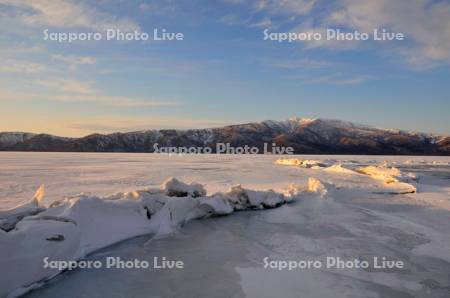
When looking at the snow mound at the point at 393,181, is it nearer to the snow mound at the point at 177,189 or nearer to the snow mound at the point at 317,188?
the snow mound at the point at 317,188

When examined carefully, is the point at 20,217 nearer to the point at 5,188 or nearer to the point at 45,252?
the point at 45,252

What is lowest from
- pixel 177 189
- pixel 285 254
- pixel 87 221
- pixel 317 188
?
pixel 285 254

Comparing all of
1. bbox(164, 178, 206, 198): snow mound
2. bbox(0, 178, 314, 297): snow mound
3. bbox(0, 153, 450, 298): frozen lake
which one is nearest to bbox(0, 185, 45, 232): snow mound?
bbox(0, 178, 314, 297): snow mound

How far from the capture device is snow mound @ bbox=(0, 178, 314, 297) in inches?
219

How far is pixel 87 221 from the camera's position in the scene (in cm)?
779

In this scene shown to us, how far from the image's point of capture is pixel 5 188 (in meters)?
14.6

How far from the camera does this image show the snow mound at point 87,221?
5574 mm

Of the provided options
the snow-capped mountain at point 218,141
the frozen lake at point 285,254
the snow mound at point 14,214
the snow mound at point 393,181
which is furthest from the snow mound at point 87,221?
the snow-capped mountain at point 218,141

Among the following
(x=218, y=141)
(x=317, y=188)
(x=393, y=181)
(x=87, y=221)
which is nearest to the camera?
(x=87, y=221)

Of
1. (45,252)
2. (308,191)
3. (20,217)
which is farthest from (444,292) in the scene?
(308,191)

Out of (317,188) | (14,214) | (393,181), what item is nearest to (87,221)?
(14,214)

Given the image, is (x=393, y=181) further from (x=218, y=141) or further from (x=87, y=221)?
(x=218, y=141)

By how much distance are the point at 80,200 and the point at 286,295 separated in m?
4.98

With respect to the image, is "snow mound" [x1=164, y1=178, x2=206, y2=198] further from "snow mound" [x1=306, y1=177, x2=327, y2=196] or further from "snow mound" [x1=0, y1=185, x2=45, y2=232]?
"snow mound" [x1=306, y1=177, x2=327, y2=196]
